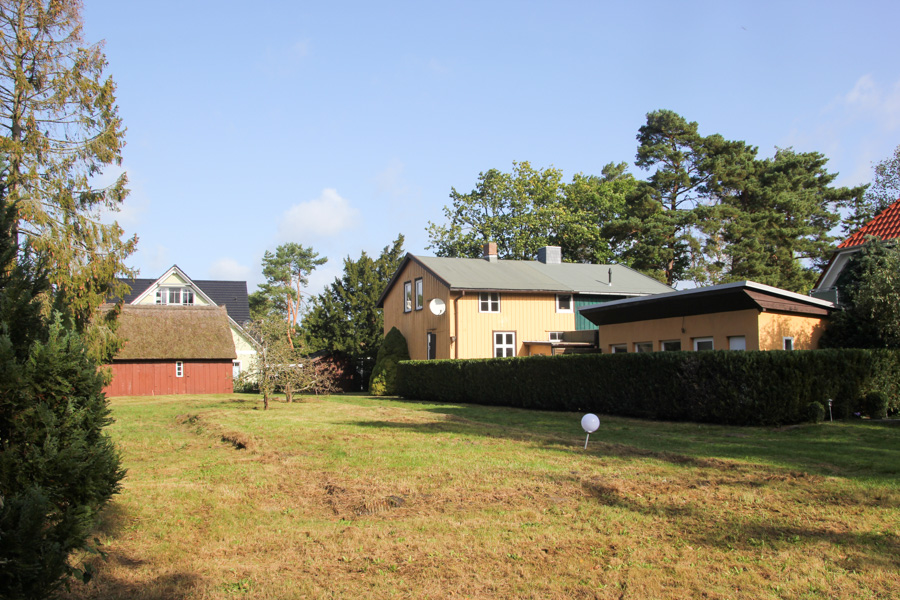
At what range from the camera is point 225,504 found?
8.02 meters

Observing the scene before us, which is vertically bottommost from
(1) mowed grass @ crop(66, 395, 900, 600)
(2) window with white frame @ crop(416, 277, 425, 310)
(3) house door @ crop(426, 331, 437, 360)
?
(1) mowed grass @ crop(66, 395, 900, 600)

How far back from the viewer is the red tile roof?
21.9m

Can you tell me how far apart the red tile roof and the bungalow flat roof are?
3853 millimetres

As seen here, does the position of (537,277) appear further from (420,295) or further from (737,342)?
(737,342)

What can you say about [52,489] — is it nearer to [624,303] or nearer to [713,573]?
[713,573]

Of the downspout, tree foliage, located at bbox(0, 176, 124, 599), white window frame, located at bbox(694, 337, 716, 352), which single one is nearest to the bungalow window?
the downspout

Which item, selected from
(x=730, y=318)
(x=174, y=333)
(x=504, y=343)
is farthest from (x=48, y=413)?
(x=174, y=333)

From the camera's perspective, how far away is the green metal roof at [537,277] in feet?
112

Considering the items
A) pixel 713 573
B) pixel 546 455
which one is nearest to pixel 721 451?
pixel 546 455

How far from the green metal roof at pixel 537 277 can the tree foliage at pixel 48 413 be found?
90.8 feet

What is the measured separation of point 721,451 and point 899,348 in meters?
9.18

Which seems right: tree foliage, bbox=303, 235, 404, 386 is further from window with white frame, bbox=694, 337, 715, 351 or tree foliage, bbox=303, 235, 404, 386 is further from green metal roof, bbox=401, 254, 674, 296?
window with white frame, bbox=694, 337, 715, 351

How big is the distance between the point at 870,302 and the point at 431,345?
2081 centimetres

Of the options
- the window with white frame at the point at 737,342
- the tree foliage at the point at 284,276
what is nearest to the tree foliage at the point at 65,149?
the window with white frame at the point at 737,342
